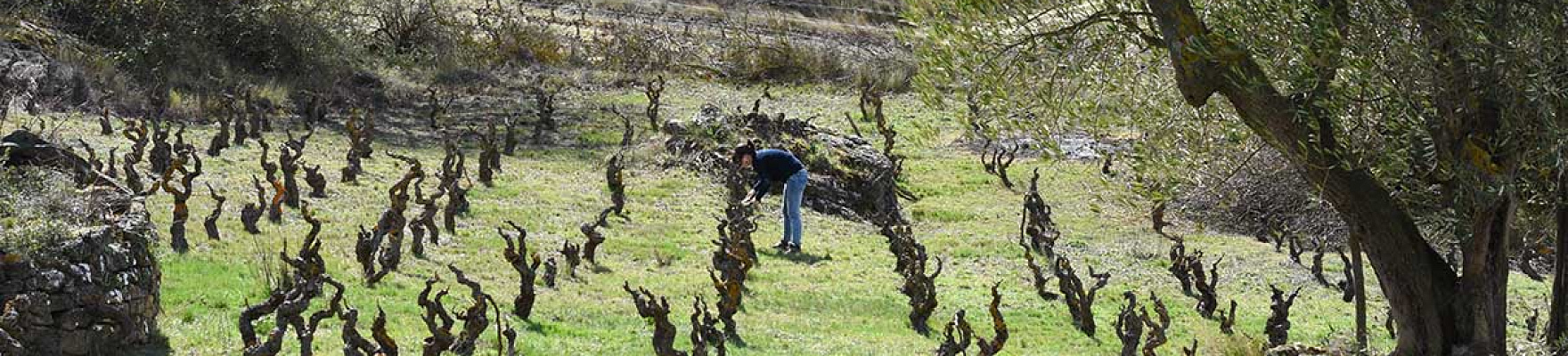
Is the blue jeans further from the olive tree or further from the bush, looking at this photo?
the bush

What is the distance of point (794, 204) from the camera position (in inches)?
778

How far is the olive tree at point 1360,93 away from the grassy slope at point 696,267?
164 centimetres

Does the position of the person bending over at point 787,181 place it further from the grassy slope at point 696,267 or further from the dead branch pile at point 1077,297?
the dead branch pile at point 1077,297

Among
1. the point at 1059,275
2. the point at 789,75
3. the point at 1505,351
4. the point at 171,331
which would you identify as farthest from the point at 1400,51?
the point at 789,75

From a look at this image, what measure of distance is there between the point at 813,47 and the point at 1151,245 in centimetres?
2268

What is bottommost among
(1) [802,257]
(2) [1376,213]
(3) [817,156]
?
(1) [802,257]

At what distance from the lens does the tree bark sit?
10.6m

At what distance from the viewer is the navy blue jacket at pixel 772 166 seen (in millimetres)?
19500

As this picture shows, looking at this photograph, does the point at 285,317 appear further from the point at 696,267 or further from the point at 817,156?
the point at 817,156

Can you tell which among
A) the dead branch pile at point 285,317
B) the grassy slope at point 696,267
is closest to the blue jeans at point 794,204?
the grassy slope at point 696,267

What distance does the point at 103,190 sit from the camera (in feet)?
38.0

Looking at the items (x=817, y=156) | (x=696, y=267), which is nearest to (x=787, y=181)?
(x=696, y=267)

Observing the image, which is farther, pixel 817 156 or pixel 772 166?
pixel 817 156

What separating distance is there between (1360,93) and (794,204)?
32.3ft
